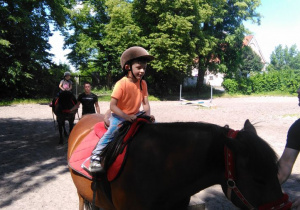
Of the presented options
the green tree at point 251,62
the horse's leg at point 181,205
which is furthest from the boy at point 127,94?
the green tree at point 251,62

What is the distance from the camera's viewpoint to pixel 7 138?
8750 millimetres

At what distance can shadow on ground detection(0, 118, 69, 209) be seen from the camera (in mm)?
4721

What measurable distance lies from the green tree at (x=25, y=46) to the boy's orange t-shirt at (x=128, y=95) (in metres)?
18.2

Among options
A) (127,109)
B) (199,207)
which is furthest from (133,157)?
(199,207)

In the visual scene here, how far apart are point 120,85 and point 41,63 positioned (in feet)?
73.4

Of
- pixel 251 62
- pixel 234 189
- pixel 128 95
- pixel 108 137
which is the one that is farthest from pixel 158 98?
pixel 251 62

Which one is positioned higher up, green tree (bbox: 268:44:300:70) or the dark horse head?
green tree (bbox: 268:44:300:70)

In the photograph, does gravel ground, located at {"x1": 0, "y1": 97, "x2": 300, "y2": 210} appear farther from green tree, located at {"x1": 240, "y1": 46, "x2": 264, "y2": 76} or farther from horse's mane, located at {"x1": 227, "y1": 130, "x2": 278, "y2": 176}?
green tree, located at {"x1": 240, "y1": 46, "x2": 264, "y2": 76}

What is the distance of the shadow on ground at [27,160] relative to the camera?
4.72m

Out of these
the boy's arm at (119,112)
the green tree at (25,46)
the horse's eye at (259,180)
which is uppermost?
the green tree at (25,46)

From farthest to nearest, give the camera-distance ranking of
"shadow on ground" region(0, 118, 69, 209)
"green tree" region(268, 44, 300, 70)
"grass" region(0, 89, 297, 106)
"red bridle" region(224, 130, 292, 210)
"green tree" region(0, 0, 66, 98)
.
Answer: "green tree" region(268, 44, 300, 70) → "grass" region(0, 89, 297, 106) → "green tree" region(0, 0, 66, 98) → "shadow on ground" region(0, 118, 69, 209) → "red bridle" region(224, 130, 292, 210)

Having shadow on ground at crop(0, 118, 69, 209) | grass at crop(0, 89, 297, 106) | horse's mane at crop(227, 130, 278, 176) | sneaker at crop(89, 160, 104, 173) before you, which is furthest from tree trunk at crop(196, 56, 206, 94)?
horse's mane at crop(227, 130, 278, 176)

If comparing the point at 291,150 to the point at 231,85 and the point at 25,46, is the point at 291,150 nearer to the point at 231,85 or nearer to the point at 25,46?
the point at 25,46

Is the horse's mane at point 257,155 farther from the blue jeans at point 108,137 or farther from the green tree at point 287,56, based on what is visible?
the green tree at point 287,56
